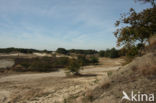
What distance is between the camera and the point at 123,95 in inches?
191

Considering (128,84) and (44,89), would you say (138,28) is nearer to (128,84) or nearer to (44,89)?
(128,84)

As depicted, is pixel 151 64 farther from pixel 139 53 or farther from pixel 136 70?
pixel 139 53

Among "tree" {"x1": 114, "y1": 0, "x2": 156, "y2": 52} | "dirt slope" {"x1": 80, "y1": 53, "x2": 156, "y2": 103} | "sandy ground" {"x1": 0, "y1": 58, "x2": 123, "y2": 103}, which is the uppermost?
"tree" {"x1": 114, "y1": 0, "x2": 156, "y2": 52}

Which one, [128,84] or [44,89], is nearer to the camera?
[128,84]

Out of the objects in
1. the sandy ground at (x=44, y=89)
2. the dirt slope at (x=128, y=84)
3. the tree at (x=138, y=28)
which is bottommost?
the sandy ground at (x=44, y=89)

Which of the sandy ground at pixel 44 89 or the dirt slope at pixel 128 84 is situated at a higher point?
the dirt slope at pixel 128 84

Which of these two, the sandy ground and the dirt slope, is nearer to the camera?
the dirt slope

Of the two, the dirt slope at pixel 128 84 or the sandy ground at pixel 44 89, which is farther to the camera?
the sandy ground at pixel 44 89

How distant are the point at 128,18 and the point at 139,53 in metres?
3.05

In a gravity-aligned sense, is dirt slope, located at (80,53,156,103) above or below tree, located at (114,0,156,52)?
below

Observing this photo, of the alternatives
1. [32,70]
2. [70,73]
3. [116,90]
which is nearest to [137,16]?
[116,90]

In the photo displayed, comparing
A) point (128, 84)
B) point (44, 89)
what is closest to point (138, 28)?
point (128, 84)

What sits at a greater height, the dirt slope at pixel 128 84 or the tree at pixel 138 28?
the tree at pixel 138 28

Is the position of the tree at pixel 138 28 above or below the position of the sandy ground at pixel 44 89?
above
